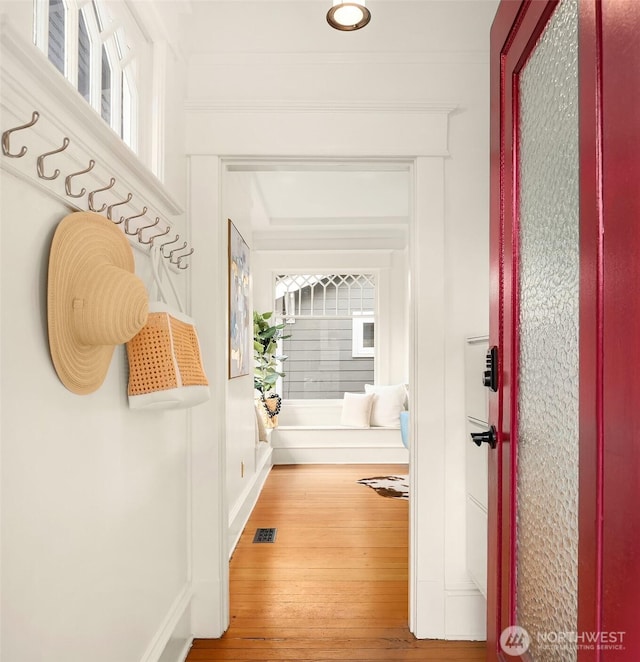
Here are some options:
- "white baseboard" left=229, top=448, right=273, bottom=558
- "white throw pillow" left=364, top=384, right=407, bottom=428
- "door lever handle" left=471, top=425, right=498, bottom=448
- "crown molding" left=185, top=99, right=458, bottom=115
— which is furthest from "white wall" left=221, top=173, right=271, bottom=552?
"white throw pillow" left=364, top=384, right=407, bottom=428

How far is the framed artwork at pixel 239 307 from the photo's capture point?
306 centimetres

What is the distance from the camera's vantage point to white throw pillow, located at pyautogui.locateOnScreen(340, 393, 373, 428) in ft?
17.9

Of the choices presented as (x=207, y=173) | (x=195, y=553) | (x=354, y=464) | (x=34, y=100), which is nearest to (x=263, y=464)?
(x=354, y=464)

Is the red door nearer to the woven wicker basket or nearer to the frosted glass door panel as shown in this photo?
the frosted glass door panel

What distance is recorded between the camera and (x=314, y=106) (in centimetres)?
219

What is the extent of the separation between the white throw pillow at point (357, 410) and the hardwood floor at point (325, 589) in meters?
1.41

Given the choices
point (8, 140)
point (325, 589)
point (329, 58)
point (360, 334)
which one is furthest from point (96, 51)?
point (360, 334)

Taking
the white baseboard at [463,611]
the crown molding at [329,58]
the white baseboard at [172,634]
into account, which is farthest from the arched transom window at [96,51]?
the white baseboard at [463,611]

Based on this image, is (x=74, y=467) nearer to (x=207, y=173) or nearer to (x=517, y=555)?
(x=517, y=555)

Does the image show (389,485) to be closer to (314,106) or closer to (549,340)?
(314,106)

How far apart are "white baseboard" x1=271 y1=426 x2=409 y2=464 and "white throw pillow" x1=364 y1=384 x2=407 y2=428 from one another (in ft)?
0.50

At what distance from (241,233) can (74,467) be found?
2.56m

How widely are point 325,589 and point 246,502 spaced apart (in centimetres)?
113

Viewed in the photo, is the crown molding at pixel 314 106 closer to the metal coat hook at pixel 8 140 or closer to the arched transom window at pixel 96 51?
the arched transom window at pixel 96 51
